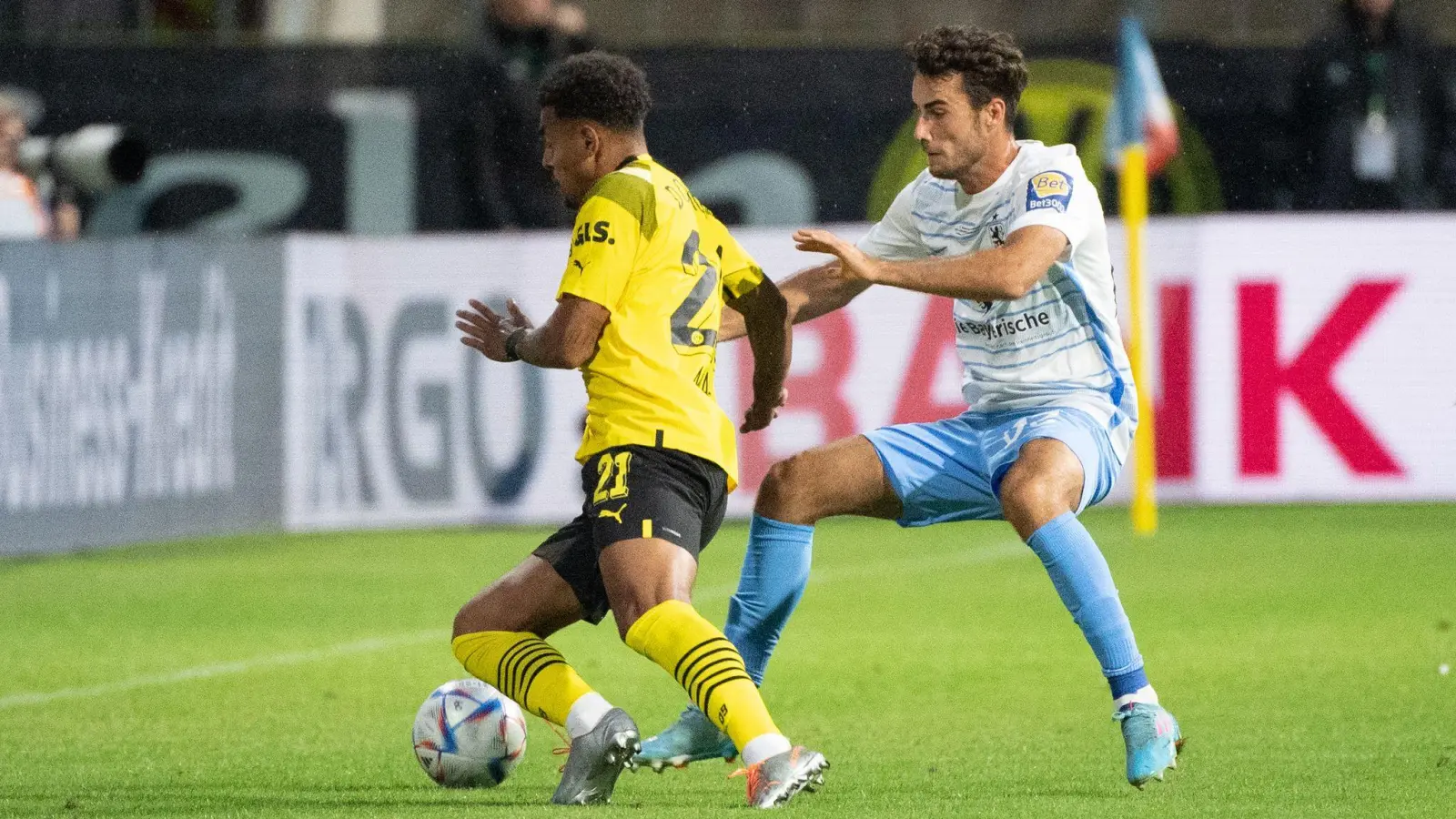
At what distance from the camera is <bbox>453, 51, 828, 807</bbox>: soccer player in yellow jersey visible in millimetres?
5352

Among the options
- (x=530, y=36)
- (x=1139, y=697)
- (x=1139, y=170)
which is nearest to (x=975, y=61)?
(x=1139, y=697)

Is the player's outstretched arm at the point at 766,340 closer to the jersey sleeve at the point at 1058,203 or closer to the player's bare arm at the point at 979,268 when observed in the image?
the player's bare arm at the point at 979,268

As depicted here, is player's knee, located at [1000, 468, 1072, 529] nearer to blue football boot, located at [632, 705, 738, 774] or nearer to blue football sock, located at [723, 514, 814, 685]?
blue football sock, located at [723, 514, 814, 685]

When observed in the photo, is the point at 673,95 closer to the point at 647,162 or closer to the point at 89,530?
the point at 89,530

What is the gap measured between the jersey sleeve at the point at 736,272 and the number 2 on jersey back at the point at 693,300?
0.11 meters

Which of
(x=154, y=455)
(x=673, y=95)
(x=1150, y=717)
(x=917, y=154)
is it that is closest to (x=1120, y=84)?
(x=917, y=154)

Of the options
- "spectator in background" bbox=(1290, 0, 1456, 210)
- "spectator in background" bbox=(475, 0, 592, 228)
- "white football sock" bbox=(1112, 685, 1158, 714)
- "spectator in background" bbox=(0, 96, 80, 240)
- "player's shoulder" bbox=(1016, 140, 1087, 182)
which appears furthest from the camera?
"spectator in background" bbox=(475, 0, 592, 228)

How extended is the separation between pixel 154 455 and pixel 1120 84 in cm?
512

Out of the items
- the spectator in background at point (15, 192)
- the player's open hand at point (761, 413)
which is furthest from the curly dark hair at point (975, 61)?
the spectator in background at point (15, 192)

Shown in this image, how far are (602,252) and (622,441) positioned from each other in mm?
413

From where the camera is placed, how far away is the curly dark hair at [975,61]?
589cm

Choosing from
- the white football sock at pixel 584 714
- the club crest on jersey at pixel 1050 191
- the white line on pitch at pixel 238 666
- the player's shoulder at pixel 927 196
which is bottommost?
the white line on pitch at pixel 238 666

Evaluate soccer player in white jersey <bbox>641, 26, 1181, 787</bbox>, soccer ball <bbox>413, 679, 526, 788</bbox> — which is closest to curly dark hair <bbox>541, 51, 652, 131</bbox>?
soccer player in white jersey <bbox>641, 26, 1181, 787</bbox>

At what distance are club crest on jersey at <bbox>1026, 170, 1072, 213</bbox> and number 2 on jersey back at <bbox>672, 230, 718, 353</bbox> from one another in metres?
0.78
